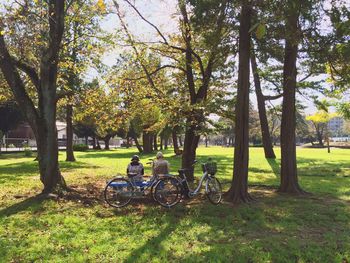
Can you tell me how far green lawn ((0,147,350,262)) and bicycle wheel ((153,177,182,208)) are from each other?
0.66 feet

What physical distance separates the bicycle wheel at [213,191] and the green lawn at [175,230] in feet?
0.76

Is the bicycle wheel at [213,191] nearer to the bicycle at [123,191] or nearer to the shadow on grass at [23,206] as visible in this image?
the bicycle at [123,191]

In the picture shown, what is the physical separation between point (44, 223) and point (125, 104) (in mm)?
8349

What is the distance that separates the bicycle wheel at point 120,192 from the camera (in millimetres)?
9367

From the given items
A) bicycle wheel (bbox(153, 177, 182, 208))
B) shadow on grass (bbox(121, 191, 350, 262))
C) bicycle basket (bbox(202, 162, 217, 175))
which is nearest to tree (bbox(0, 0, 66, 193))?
bicycle wheel (bbox(153, 177, 182, 208))

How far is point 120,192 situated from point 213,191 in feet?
7.29

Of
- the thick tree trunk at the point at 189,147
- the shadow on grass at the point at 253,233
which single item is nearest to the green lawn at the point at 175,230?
the shadow on grass at the point at 253,233

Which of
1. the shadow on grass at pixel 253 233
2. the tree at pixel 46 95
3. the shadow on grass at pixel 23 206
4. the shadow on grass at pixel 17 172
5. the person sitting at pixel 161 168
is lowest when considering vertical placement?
the shadow on grass at pixel 253 233

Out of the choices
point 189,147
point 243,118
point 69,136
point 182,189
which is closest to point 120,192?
point 182,189

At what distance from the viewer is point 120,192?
944 cm

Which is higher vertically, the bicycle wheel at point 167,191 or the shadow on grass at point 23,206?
the bicycle wheel at point 167,191

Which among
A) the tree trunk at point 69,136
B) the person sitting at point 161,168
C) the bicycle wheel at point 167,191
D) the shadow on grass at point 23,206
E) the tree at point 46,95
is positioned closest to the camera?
the shadow on grass at point 23,206

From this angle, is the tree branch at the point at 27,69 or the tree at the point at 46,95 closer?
the tree at the point at 46,95

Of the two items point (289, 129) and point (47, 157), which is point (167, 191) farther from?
point (289, 129)
